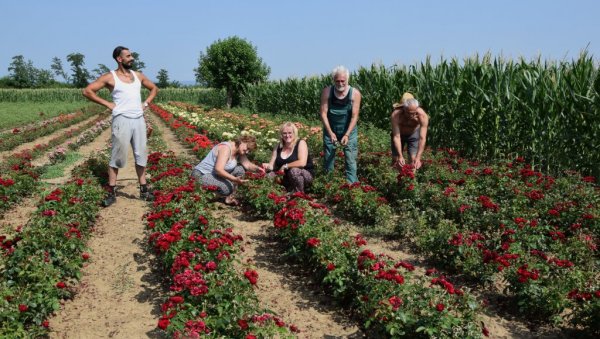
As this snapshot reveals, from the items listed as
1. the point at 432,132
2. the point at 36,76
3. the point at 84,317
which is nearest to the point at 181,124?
the point at 432,132

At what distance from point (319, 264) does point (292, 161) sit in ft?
10.1

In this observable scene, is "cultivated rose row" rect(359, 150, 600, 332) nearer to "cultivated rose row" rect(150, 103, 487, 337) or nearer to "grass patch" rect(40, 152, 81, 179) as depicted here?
"cultivated rose row" rect(150, 103, 487, 337)

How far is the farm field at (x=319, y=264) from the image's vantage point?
361 cm

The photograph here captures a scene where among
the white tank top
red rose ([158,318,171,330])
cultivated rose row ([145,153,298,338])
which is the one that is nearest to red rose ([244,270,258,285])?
cultivated rose row ([145,153,298,338])

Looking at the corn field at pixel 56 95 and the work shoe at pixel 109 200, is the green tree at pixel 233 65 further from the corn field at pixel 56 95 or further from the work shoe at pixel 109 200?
the work shoe at pixel 109 200

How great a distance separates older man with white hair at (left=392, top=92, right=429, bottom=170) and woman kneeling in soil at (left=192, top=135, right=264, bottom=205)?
6.84ft

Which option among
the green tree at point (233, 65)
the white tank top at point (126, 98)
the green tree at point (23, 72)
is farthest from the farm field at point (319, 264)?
the green tree at point (23, 72)

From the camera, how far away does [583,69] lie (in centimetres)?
880

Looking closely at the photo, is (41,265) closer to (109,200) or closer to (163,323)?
(163,323)

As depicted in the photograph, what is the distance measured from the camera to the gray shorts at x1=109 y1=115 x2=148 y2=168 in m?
7.16

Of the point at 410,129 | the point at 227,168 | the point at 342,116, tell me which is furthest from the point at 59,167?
the point at 410,129

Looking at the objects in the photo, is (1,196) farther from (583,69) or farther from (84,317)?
(583,69)

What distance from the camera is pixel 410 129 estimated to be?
775 cm

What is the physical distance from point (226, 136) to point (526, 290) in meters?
10.1
